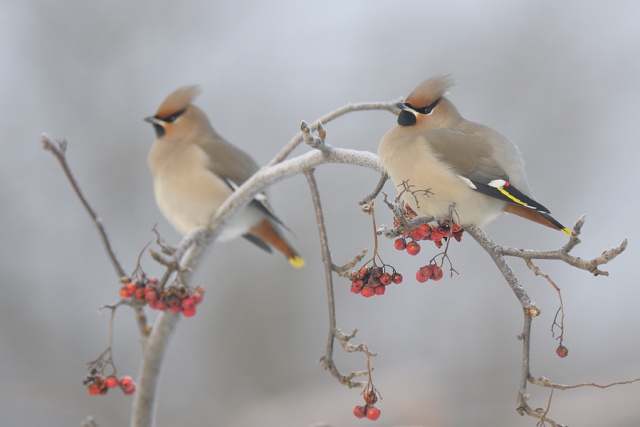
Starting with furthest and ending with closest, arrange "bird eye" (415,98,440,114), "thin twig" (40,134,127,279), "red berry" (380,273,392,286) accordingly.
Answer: "bird eye" (415,98,440,114)
"red berry" (380,273,392,286)
"thin twig" (40,134,127,279)

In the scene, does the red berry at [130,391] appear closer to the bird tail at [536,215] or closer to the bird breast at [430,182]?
the bird breast at [430,182]

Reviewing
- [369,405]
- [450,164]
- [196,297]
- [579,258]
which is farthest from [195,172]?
[579,258]

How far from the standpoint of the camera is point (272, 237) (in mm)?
2828

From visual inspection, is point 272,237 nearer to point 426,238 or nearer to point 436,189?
point 436,189

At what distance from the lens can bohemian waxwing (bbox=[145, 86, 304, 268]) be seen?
2742 mm

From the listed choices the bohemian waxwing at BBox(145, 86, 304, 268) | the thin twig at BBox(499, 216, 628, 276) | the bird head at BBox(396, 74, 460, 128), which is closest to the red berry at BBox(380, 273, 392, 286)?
the thin twig at BBox(499, 216, 628, 276)

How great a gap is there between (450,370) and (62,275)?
3.04 m

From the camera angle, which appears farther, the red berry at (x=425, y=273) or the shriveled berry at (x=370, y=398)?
the red berry at (x=425, y=273)

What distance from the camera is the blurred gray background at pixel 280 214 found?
5812 mm

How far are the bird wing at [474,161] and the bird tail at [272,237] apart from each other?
0.80 meters

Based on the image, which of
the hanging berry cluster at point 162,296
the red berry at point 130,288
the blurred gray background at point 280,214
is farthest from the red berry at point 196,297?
the blurred gray background at point 280,214

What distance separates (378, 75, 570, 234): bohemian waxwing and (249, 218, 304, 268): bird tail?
0.73 m

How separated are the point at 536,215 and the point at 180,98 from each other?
1301 mm

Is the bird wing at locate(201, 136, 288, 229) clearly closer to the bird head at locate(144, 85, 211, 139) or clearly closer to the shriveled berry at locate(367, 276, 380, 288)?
the bird head at locate(144, 85, 211, 139)
